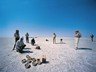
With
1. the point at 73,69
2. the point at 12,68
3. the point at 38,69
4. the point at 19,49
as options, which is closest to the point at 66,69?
the point at 73,69

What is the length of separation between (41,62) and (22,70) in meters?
1.89

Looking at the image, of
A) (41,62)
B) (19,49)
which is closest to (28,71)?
(41,62)

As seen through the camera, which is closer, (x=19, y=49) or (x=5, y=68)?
(x=5, y=68)

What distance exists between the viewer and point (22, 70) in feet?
30.3

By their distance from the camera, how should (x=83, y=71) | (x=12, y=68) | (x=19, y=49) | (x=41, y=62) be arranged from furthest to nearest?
(x=19, y=49), (x=41, y=62), (x=12, y=68), (x=83, y=71)

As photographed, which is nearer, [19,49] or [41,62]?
[41,62]

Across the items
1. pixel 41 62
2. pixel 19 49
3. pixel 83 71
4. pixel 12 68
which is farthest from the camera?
pixel 19 49

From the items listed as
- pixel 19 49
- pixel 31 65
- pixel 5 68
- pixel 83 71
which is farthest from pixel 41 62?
pixel 19 49

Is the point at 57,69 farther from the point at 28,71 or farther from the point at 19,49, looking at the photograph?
the point at 19,49

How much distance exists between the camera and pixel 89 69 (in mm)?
9352

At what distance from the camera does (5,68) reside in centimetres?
968

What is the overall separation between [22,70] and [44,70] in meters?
1.32

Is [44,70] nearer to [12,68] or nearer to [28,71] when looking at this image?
[28,71]

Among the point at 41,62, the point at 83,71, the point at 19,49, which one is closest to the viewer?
the point at 83,71
